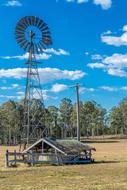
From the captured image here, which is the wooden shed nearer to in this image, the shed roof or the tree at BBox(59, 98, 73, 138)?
the shed roof

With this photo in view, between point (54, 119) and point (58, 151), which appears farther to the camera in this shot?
point (54, 119)

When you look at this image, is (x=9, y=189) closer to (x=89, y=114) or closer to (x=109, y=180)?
(x=109, y=180)

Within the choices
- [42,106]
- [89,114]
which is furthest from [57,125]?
[42,106]

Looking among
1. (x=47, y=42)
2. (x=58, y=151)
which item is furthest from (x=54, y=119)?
(x=58, y=151)

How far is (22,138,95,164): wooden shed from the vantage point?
3997 centimetres

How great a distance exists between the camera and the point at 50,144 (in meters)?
40.6

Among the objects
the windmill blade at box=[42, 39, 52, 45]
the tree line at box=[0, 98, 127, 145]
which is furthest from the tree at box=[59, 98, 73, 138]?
the windmill blade at box=[42, 39, 52, 45]

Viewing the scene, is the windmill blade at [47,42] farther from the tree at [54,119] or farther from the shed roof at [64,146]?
the tree at [54,119]

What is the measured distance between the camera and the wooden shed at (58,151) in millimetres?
39969

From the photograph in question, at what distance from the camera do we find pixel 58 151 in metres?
40.3

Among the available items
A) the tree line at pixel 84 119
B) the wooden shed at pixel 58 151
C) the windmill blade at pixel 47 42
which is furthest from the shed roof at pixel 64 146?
the tree line at pixel 84 119

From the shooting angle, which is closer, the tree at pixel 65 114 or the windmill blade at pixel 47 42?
the windmill blade at pixel 47 42

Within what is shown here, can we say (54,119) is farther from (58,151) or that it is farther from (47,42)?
(58,151)

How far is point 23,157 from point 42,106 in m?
7.84
